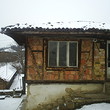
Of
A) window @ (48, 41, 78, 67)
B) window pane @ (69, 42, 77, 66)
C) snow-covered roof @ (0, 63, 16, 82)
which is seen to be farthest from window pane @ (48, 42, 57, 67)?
snow-covered roof @ (0, 63, 16, 82)

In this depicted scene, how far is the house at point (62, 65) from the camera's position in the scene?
362 inches

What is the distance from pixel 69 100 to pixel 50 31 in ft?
11.0

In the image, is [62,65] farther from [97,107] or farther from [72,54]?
[97,107]

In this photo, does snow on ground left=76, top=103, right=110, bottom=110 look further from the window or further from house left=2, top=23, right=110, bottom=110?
the window

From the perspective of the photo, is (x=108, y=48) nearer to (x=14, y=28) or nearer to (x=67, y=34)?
(x=67, y=34)

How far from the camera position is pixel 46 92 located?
368 inches

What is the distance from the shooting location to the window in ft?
30.6

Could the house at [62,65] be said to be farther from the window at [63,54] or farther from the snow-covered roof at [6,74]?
the snow-covered roof at [6,74]

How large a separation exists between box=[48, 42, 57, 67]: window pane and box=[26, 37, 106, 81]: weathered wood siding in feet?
0.82

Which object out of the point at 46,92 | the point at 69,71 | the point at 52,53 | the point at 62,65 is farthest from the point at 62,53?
the point at 46,92

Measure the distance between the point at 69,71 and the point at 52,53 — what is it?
1247 mm

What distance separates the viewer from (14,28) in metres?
8.37

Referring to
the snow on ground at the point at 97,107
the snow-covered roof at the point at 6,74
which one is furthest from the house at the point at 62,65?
the snow-covered roof at the point at 6,74

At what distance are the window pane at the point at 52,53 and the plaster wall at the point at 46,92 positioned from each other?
3.77 feet
